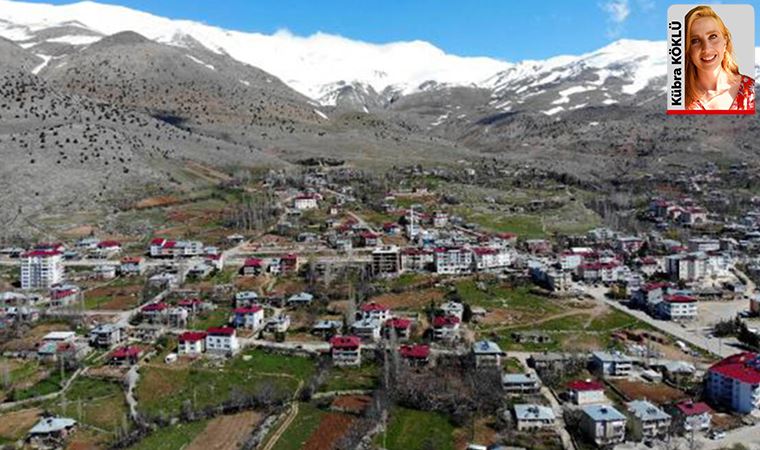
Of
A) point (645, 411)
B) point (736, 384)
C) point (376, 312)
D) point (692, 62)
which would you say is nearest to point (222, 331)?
point (376, 312)

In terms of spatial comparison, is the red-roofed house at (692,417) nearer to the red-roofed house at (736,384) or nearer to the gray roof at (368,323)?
the red-roofed house at (736,384)

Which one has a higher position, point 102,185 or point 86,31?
point 86,31

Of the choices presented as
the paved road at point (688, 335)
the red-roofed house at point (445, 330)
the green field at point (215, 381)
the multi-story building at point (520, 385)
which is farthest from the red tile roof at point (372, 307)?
the paved road at point (688, 335)

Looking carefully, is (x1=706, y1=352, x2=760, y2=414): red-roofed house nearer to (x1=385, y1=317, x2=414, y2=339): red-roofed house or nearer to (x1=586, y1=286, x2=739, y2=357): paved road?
(x1=586, y1=286, x2=739, y2=357): paved road

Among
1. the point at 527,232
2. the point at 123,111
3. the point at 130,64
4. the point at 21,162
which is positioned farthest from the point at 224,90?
the point at 527,232

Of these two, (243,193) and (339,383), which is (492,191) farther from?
(339,383)

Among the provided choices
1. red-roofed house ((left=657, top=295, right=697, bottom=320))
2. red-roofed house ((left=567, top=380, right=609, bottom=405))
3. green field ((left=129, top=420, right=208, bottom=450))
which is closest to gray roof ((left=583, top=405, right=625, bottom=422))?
red-roofed house ((left=567, top=380, right=609, bottom=405))
